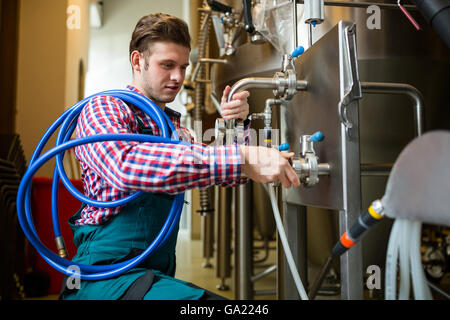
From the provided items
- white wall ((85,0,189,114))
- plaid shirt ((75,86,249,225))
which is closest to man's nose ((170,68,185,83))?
plaid shirt ((75,86,249,225))

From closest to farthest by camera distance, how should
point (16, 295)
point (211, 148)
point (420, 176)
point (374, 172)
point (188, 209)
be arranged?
point (420, 176) → point (211, 148) → point (374, 172) → point (16, 295) → point (188, 209)

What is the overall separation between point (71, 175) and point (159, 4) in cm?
120

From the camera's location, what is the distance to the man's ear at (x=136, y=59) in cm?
84

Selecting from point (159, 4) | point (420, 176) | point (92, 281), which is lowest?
point (92, 281)

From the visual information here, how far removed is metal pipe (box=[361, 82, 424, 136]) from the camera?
2.38 feet

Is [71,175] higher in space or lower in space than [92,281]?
higher

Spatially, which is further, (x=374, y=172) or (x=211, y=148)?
(x=374, y=172)

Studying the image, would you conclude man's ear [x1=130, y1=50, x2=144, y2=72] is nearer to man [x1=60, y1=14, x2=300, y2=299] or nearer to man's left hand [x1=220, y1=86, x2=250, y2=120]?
man [x1=60, y1=14, x2=300, y2=299]

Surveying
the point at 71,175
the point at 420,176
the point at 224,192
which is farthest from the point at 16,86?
the point at 420,176

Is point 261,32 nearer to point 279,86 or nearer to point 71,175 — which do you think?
point 279,86

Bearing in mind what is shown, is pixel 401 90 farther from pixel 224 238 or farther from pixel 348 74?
pixel 224 238

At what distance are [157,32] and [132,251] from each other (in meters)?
0.49

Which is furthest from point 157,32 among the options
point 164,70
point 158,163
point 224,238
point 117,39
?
point 224,238

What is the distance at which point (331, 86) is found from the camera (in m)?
0.67
